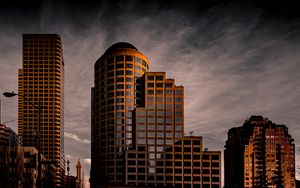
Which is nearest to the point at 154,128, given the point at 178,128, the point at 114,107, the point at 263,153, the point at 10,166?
the point at 178,128

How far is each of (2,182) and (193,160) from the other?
371ft

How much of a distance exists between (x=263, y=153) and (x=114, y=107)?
3090 inches

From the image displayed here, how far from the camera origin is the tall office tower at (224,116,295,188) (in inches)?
6388

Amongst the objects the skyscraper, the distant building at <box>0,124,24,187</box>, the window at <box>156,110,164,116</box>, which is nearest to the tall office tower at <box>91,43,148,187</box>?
the skyscraper

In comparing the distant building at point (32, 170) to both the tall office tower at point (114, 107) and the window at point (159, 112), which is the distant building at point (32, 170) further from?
the window at point (159, 112)

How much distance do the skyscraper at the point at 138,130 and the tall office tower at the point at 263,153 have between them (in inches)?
1323

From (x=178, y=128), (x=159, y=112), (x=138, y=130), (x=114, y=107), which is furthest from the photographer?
(x=114, y=107)

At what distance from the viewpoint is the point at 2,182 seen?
35.1 metres

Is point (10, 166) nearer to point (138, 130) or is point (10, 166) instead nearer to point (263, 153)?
point (138, 130)

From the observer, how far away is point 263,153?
167m

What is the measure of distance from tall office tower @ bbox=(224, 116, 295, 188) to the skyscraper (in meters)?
33.6

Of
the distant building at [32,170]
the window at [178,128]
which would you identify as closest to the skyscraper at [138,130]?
the window at [178,128]

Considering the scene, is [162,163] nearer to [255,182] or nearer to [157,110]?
[157,110]

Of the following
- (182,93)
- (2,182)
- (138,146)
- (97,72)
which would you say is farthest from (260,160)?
(2,182)
